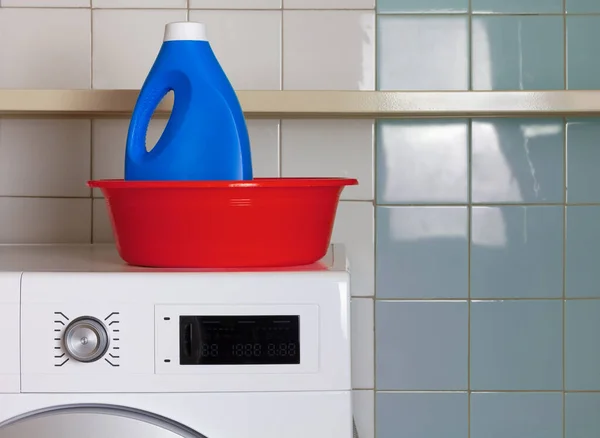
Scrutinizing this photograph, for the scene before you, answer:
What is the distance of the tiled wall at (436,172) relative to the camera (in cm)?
147

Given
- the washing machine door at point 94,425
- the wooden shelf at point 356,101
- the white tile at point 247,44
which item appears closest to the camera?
the washing machine door at point 94,425

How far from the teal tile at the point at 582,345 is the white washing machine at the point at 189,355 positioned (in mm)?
731

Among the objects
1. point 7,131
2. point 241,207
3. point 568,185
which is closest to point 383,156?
point 568,185

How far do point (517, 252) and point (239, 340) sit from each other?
75cm

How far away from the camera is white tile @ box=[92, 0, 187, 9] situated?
1.47m

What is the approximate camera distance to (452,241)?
1475mm

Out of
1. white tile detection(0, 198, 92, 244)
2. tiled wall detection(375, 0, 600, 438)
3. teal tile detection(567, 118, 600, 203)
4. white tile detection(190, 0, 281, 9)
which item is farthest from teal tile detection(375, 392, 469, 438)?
white tile detection(190, 0, 281, 9)

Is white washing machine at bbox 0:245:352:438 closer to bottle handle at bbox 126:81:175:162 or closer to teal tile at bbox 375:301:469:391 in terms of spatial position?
bottle handle at bbox 126:81:175:162

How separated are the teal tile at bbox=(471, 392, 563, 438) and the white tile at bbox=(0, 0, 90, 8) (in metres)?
1.02

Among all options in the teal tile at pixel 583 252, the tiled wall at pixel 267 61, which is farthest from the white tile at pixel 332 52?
the teal tile at pixel 583 252

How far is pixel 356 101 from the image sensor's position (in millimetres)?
1279

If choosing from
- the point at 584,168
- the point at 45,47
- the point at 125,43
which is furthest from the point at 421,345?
the point at 45,47

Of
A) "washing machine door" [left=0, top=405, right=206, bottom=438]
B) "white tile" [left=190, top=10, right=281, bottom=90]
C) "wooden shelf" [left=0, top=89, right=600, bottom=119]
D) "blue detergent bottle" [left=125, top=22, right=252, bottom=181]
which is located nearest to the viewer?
"washing machine door" [left=0, top=405, right=206, bottom=438]

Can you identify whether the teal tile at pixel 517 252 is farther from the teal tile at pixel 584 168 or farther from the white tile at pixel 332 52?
the white tile at pixel 332 52
